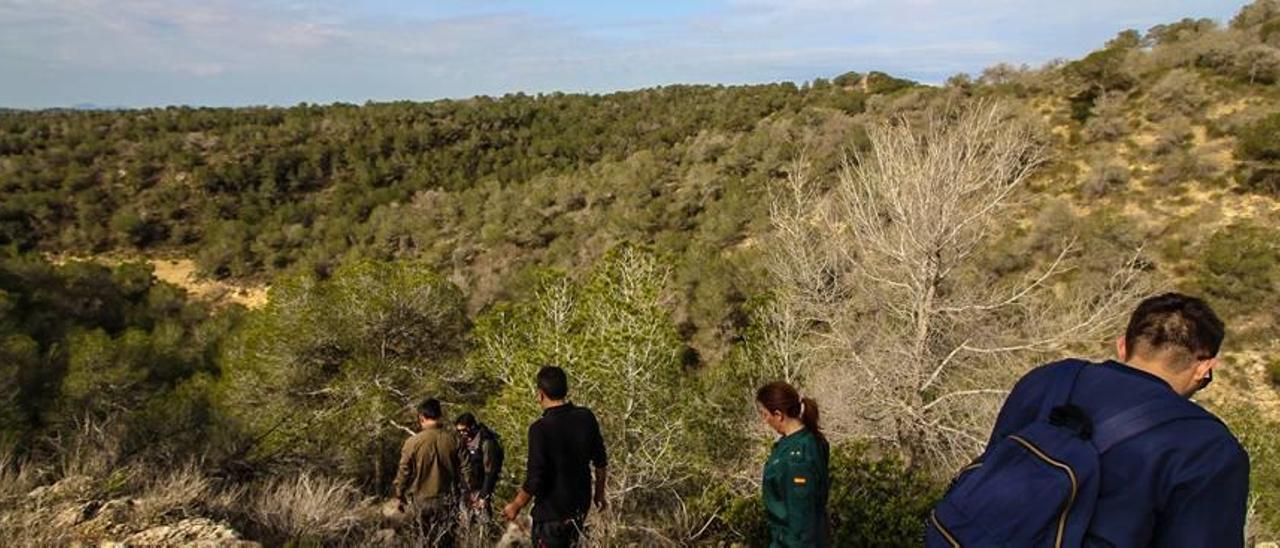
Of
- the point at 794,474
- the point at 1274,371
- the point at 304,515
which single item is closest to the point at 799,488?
the point at 794,474

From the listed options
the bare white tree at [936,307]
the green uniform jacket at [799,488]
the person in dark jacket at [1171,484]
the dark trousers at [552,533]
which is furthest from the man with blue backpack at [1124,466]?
the bare white tree at [936,307]

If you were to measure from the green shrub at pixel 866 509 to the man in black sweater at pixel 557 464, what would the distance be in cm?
137

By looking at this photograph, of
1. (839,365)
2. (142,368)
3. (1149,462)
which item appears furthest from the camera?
(142,368)

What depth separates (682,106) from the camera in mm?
52500

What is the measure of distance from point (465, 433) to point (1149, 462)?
5132mm

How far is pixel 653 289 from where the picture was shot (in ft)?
32.1

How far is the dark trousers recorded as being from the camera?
3.84m

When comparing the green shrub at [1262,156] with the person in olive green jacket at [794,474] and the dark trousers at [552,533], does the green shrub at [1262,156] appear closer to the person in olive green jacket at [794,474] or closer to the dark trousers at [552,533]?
the person in olive green jacket at [794,474]

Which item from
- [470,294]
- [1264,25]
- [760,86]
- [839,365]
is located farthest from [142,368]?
[760,86]

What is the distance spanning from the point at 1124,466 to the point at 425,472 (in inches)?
195

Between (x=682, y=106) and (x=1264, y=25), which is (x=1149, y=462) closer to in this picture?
(x=1264, y=25)

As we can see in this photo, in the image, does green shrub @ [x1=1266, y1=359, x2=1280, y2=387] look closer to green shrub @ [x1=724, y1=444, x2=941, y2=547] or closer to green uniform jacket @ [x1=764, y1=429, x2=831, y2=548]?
green shrub @ [x1=724, y1=444, x2=941, y2=547]

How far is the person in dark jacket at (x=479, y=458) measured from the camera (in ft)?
18.3

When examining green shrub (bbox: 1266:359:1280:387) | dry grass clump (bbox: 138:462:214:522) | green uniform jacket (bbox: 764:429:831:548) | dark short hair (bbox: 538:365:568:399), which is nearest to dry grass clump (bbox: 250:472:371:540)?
dry grass clump (bbox: 138:462:214:522)
